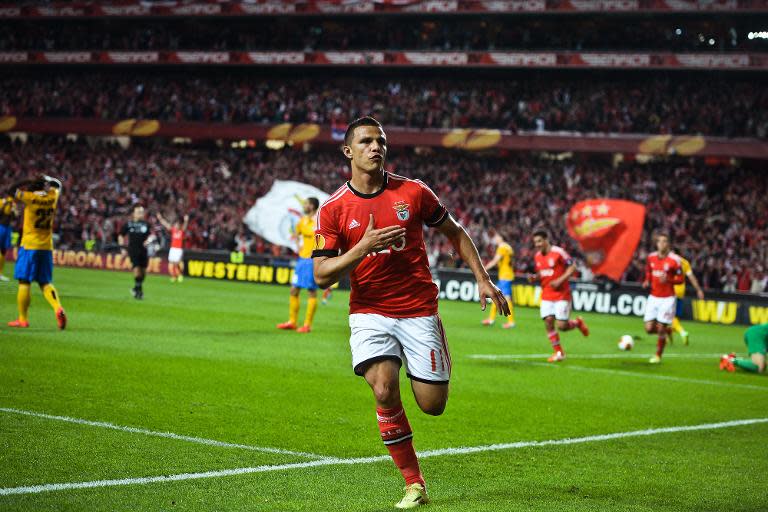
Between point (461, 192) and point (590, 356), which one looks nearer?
point (590, 356)

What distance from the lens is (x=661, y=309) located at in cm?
1825

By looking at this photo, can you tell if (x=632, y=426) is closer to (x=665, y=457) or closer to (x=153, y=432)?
(x=665, y=457)

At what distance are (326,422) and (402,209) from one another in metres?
3.59

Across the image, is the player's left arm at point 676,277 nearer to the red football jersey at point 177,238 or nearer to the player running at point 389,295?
the player running at point 389,295

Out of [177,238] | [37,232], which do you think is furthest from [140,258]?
[177,238]

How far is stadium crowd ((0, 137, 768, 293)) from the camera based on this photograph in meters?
39.1

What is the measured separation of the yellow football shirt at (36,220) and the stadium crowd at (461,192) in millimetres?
23975

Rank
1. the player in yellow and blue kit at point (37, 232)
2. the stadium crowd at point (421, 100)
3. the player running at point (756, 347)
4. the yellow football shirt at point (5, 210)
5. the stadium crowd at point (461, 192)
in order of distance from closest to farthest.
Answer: the player in yellow and blue kit at point (37, 232) < the player running at point (756, 347) < the yellow football shirt at point (5, 210) < the stadium crowd at point (461, 192) < the stadium crowd at point (421, 100)

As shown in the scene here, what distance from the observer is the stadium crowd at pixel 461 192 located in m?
39.1

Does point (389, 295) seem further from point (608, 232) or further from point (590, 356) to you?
point (608, 232)

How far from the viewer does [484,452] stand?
8.41 meters

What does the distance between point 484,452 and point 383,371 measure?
8.07 ft

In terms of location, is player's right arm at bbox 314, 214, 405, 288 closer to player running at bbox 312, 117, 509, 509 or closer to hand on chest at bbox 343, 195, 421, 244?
player running at bbox 312, 117, 509, 509

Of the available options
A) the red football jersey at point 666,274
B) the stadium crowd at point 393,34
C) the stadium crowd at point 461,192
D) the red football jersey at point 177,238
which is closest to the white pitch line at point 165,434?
the red football jersey at point 666,274
